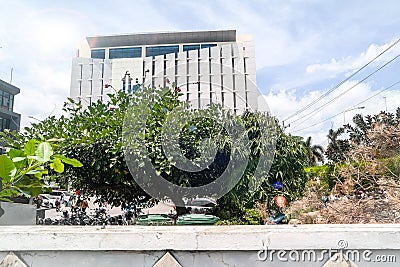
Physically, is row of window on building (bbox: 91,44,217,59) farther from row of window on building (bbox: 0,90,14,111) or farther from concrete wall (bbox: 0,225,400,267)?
concrete wall (bbox: 0,225,400,267)

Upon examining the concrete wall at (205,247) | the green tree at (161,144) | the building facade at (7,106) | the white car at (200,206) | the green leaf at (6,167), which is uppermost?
the building facade at (7,106)

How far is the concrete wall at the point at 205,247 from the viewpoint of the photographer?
100 cm

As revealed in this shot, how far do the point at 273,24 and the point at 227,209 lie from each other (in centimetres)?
317

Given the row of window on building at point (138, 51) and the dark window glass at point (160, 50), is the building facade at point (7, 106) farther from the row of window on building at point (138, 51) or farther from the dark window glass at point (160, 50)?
the dark window glass at point (160, 50)

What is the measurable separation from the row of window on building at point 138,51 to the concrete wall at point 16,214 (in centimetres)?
3531

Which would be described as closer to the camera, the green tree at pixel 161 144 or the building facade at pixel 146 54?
the green tree at pixel 161 144

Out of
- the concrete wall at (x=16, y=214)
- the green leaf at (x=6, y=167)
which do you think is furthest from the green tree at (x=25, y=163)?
the concrete wall at (x=16, y=214)

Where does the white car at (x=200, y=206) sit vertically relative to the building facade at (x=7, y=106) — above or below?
below

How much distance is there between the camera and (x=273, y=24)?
16.3 feet

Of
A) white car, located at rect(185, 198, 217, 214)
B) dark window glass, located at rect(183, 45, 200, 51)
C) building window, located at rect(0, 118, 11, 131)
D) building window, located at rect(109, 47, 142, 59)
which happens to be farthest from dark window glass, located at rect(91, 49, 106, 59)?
white car, located at rect(185, 198, 217, 214)

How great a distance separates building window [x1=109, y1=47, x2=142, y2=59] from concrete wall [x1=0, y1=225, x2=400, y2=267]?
37915mm

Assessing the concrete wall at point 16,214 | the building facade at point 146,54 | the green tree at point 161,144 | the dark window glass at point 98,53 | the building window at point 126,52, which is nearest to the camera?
the concrete wall at point 16,214

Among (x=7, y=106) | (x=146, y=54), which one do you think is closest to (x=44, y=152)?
(x=7, y=106)

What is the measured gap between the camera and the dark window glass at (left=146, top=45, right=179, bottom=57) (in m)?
36.5
